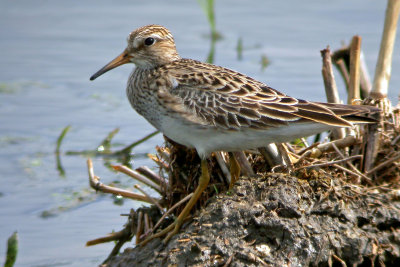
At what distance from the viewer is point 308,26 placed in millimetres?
12133

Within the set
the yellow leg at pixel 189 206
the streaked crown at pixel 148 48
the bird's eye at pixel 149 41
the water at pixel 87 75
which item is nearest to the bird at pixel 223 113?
the yellow leg at pixel 189 206

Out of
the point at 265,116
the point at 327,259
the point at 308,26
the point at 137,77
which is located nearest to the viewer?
the point at 327,259

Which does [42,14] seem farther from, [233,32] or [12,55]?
[233,32]

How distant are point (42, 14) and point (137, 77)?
267 inches

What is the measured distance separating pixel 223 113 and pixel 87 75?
5173mm

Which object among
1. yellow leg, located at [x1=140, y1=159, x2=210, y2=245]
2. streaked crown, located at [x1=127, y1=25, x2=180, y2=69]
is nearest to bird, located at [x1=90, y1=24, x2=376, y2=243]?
yellow leg, located at [x1=140, y1=159, x2=210, y2=245]

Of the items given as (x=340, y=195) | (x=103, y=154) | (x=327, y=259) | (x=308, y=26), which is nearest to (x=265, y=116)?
(x=340, y=195)

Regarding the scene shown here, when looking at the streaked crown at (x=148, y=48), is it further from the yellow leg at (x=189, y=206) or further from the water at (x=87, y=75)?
the water at (x=87, y=75)

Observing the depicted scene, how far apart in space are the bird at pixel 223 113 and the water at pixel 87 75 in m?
1.60

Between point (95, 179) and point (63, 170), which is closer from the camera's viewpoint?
point (95, 179)

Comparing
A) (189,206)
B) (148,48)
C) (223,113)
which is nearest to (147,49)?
(148,48)

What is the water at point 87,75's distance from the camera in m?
7.66

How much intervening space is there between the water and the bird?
160 cm

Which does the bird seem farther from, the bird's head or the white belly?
the bird's head
